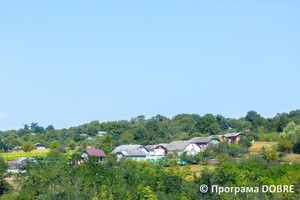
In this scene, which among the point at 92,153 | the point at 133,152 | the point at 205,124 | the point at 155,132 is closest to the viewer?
the point at 92,153

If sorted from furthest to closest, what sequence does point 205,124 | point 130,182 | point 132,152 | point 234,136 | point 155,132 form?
point 205,124 < point 155,132 < point 234,136 < point 132,152 < point 130,182

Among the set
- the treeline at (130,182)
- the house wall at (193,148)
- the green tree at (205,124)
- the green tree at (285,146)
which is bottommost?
Answer: the treeline at (130,182)

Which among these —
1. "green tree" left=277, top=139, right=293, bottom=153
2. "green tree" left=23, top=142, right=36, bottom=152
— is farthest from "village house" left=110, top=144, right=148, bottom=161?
"green tree" left=23, top=142, right=36, bottom=152

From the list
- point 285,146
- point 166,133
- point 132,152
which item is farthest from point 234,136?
point 166,133

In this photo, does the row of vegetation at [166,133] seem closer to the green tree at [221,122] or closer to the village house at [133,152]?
the green tree at [221,122]

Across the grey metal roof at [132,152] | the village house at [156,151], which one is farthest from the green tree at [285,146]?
the grey metal roof at [132,152]

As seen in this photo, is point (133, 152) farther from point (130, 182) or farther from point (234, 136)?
point (130, 182)

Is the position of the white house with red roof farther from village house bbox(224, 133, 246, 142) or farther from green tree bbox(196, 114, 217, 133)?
green tree bbox(196, 114, 217, 133)

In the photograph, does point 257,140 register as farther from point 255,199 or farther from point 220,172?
point 255,199

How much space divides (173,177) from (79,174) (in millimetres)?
7341

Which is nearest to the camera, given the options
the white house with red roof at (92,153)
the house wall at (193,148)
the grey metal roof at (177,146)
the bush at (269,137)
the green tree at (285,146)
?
the green tree at (285,146)

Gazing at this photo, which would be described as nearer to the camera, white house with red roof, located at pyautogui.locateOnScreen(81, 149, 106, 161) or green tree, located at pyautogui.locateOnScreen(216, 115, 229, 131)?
white house with red roof, located at pyautogui.locateOnScreen(81, 149, 106, 161)

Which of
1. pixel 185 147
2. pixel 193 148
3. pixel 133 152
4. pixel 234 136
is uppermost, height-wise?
pixel 234 136

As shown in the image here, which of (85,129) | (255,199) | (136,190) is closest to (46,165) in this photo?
(136,190)
